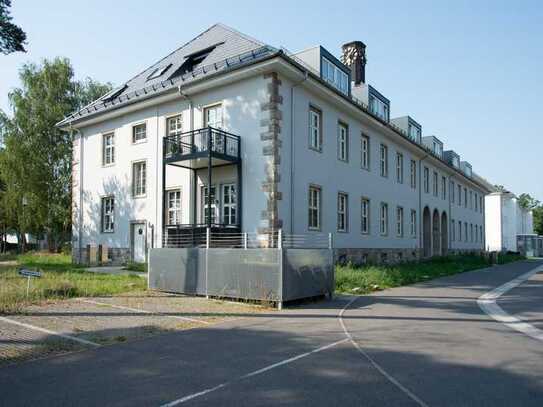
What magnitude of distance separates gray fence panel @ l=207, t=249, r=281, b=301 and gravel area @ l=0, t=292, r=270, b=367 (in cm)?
33

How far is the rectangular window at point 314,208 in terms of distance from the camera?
19.1 meters

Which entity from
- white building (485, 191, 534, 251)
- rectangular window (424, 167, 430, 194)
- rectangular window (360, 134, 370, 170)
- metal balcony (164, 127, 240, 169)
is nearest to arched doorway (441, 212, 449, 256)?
rectangular window (424, 167, 430, 194)

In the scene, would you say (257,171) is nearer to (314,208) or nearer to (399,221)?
(314,208)

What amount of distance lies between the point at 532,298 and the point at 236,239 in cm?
902

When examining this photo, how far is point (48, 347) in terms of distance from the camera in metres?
6.92

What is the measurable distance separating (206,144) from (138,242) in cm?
686

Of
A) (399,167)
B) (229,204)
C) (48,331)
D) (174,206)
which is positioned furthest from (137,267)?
(399,167)

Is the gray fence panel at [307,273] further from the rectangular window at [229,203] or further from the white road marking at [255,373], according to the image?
the rectangular window at [229,203]

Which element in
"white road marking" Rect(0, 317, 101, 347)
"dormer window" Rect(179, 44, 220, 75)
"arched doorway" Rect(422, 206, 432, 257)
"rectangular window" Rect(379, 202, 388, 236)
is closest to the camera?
"white road marking" Rect(0, 317, 101, 347)

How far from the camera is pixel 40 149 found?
3544cm

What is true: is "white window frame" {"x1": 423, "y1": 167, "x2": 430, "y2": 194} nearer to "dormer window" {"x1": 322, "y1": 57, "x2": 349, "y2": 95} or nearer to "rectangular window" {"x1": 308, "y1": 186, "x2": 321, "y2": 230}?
"dormer window" {"x1": 322, "y1": 57, "x2": 349, "y2": 95}

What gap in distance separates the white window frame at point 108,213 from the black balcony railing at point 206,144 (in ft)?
20.5

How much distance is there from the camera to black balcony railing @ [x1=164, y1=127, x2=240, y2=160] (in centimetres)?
1714

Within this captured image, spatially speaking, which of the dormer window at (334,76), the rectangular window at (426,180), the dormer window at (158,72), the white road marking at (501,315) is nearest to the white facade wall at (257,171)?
the dormer window at (334,76)
